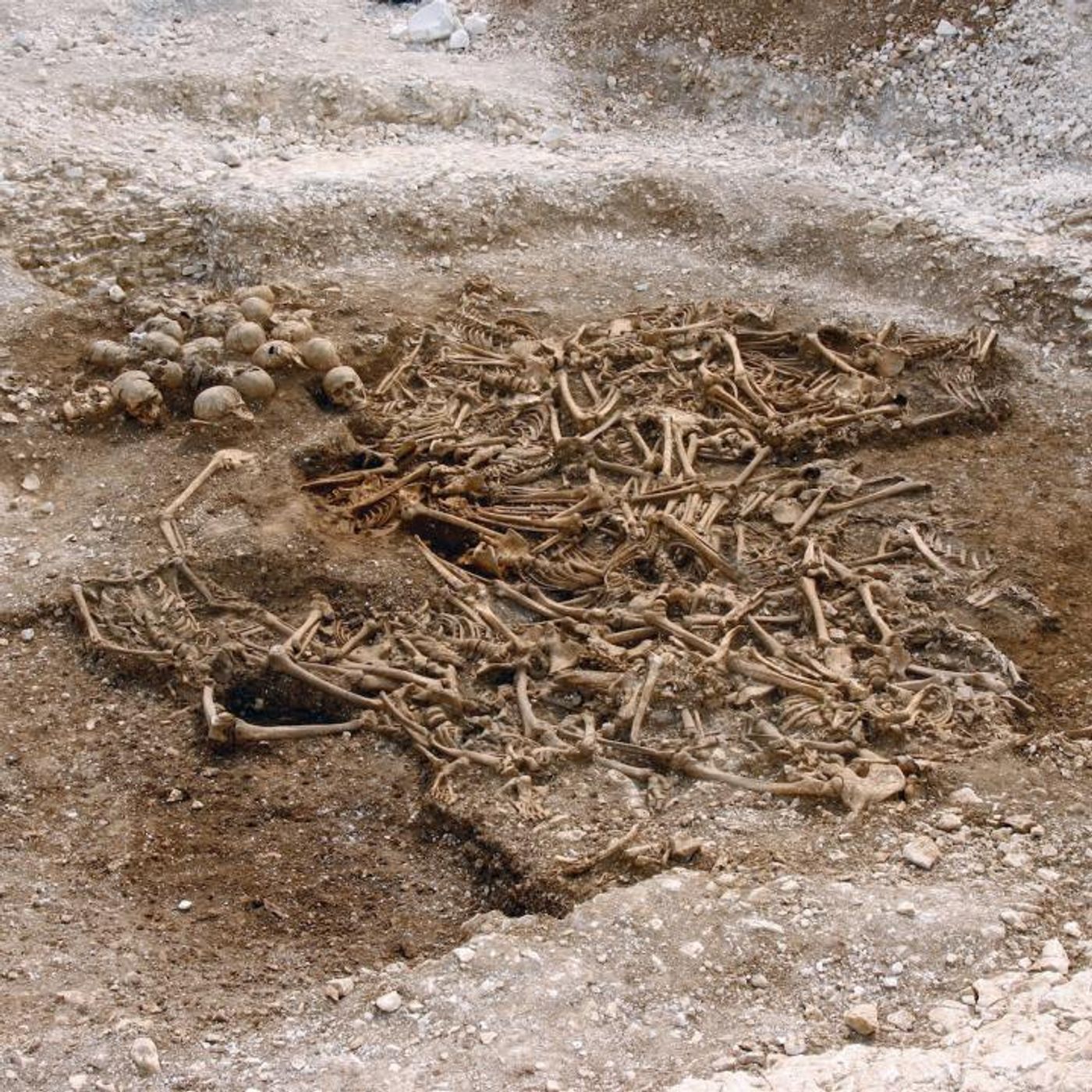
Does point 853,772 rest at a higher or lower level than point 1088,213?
lower

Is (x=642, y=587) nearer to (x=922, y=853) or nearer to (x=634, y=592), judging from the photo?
(x=634, y=592)

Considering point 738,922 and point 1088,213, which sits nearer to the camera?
point 738,922

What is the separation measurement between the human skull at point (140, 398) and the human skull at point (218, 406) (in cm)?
26

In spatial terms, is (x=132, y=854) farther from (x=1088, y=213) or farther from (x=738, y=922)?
(x=1088, y=213)

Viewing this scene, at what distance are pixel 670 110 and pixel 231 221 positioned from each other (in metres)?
4.11

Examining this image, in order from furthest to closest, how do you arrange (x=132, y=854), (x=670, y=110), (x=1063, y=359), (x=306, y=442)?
(x=670, y=110), (x=1063, y=359), (x=306, y=442), (x=132, y=854)

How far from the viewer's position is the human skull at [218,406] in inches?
295

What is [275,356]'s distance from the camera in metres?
7.84

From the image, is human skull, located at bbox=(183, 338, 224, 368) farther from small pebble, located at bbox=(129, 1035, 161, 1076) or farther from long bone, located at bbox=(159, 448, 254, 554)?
small pebble, located at bbox=(129, 1035, 161, 1076)

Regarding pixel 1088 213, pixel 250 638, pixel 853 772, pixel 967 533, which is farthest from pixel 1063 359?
pixel 250 638

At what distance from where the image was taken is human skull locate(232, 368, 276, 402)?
764 centimetres

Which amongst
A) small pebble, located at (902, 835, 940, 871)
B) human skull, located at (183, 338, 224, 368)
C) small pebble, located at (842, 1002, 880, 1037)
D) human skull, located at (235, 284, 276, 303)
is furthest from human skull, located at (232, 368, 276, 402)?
small pebble, located at (842, 1002, 880, 1037)

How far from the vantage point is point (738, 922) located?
15.6ft

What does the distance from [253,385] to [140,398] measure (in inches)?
25.3
